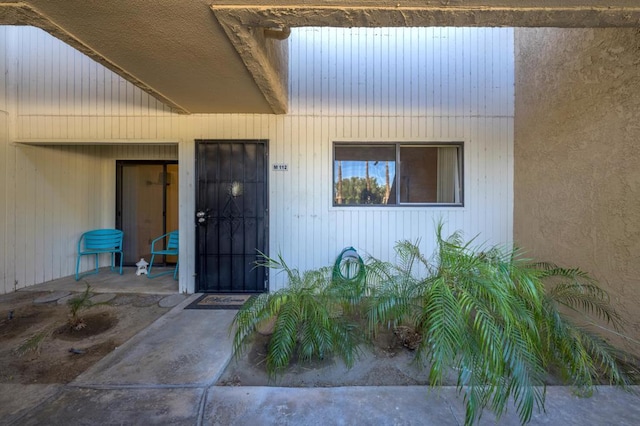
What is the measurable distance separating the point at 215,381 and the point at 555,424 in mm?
2221

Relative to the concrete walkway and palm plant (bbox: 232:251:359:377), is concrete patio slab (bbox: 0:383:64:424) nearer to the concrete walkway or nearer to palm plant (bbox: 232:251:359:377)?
the concrete walkway

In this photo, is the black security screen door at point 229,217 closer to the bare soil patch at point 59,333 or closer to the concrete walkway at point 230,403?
the bare soil patch at point 59,333

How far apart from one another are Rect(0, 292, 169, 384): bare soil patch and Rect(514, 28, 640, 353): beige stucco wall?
4.58 meters

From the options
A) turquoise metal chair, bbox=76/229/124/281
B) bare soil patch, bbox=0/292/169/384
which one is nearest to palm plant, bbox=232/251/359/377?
bare soil patch, bbox=0/292/169/384

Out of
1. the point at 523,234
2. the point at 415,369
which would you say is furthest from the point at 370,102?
the point at 415,369

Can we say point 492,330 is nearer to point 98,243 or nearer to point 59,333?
point 59,333

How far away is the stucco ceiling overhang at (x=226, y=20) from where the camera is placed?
5.20ft

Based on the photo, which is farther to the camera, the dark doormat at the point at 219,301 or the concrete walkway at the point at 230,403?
the dark doormat at the point at 219,301

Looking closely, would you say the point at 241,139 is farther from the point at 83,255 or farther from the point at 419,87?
the point at 83,255

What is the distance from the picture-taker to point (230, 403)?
66.8 inches

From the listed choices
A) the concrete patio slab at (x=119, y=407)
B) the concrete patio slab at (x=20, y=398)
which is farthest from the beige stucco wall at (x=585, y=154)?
the concrete patio slab at (x=20, y=398)

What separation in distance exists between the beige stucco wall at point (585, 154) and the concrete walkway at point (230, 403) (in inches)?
44.8

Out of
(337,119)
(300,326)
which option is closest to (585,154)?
(337,119)

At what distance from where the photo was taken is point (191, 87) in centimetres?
285
